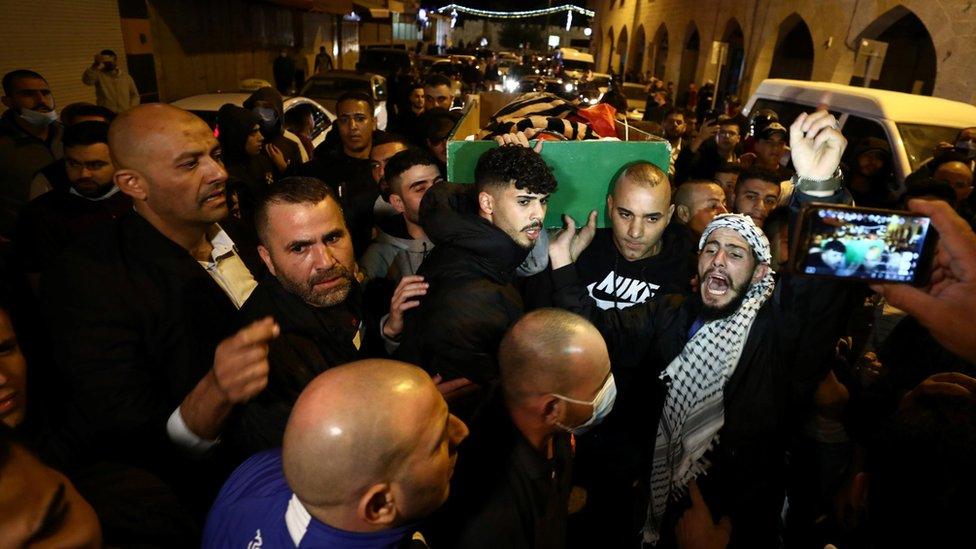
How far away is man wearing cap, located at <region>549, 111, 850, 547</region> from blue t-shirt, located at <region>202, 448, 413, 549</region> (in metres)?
1.45

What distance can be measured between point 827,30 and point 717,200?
50.9 feet

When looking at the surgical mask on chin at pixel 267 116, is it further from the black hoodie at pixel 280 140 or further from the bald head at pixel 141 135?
the bald head at pixel 141 135

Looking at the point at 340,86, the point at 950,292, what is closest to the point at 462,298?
the point at 950,292

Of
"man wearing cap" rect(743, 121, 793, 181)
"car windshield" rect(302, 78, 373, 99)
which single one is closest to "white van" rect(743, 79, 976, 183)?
"man wearing cap" rect(743, 121, 793, 181)

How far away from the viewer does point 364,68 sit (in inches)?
696

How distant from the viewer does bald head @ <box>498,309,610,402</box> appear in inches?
65.7

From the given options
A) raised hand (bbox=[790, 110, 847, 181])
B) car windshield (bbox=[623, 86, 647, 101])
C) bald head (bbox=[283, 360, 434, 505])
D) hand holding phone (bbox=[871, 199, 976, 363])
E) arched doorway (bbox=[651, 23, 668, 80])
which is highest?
arched doorway (bbox=[651, 23, 668, 80])

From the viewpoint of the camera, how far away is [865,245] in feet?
5.74

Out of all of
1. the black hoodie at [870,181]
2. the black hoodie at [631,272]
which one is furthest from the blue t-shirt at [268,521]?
the black hoodie at [870,181]

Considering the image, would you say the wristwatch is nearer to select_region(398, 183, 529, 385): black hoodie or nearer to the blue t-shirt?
select_region(398, 183, 529, 385): black hoodie

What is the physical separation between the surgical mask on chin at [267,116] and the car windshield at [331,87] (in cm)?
593

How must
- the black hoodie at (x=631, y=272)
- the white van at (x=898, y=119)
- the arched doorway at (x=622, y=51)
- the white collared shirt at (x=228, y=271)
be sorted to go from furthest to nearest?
the arched doorway at (x=622, y=51) → the white van at (x=898, y=119) → the black hoodie at (x=631, y=272) → the white collared shirt at (x=228, y=271)

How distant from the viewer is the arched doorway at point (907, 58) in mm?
15055

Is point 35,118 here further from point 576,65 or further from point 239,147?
point 576,65
